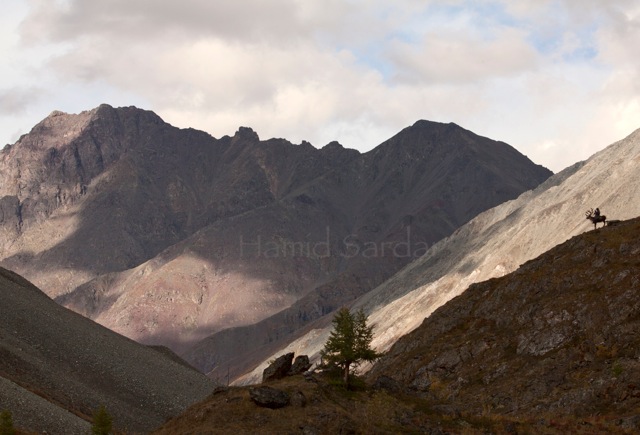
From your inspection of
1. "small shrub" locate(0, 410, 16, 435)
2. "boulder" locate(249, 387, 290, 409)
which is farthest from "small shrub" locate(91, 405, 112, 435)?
"boulder" locate(249, 387, 290, 409)

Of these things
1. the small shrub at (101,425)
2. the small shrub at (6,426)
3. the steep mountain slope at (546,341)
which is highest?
the small shrub at (6,426)

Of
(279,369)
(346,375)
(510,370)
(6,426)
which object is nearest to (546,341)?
(510,370)

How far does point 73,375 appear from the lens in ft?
299

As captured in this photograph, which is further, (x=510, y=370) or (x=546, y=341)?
(x=546, y=341)

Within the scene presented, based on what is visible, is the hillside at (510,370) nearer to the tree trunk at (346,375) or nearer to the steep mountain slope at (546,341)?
the steep mountain slope at (546,341)

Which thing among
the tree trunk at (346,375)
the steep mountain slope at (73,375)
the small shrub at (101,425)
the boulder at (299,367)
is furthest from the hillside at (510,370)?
the steep mountain slope at (73,375)

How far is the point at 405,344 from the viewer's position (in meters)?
73.9

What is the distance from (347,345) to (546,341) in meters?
15.3

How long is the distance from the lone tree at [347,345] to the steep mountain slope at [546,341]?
674 centimetres

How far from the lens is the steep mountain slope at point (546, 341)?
52781 millimetres

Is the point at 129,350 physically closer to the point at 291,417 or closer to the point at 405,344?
the point at 405,344

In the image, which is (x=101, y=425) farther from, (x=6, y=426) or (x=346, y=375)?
(x=346, y=375)

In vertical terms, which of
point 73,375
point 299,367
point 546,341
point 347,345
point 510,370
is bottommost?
point 510,370

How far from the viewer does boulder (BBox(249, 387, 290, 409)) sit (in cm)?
4691
